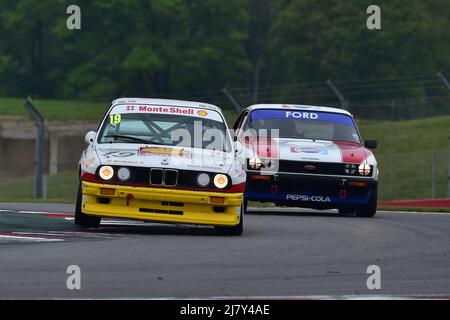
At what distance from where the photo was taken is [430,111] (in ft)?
171

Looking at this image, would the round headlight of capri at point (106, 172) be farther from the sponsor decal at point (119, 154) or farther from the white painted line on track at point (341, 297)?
the white painted line on track at point (341, 297)

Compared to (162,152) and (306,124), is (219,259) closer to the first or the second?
(162,152)

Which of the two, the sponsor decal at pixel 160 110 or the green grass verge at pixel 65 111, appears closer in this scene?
the sponsor decal at pixel 160 110

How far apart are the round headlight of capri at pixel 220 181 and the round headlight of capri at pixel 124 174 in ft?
2.88

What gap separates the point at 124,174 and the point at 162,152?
628 mm

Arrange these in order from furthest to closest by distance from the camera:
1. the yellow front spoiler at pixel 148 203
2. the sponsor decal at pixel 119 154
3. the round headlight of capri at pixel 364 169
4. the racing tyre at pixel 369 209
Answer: the racing tyre at pixel 369 209 < the round headlight of capri at pixel 364 169 < the sponsor decal at pixel 119 154 < the yellow front spoiler at pixel 148 203

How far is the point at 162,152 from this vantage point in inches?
538

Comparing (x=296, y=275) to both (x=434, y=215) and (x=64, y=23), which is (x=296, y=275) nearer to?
(x=434, y=215)

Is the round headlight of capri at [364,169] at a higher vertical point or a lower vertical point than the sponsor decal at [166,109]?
lower

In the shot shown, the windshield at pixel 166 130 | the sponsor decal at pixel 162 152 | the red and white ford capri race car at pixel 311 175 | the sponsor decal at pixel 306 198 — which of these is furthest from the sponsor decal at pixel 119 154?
the sponsor decal at pixel 306 198

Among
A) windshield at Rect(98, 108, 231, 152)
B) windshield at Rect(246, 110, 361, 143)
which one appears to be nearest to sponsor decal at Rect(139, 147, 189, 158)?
windshield at Rect(98, 108, 231, 152)

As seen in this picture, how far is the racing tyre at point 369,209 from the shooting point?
1759 centimetres

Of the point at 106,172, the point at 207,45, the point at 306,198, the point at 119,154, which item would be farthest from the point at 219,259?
the point at 207,45

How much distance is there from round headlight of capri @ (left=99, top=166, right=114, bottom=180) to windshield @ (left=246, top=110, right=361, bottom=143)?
5.46 metres
